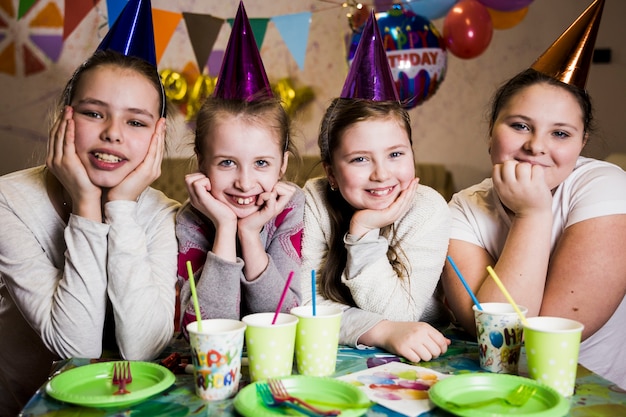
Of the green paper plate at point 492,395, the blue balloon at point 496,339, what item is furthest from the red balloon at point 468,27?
the green paper plate at point 492,395

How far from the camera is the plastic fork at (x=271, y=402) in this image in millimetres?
870

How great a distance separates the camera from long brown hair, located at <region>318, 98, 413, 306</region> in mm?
1482

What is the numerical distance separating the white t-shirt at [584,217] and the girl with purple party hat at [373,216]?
10 centimetres

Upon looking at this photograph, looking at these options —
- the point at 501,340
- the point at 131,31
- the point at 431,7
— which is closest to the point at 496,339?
the point at 501,340

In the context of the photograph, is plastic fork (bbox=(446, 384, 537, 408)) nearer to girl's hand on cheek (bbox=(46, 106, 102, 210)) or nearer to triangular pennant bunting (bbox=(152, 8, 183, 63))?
girl's hand on cheek (bbox=(46, 106, 102, 210))

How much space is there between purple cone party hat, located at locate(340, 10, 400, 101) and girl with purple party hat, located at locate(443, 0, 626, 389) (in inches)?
12.3

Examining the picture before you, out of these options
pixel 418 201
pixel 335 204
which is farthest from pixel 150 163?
pixel 418 201

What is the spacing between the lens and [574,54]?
5.19ft

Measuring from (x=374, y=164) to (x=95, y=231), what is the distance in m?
0.65

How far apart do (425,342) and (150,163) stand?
71 centimetres

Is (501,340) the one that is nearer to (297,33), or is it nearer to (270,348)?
(270,348)

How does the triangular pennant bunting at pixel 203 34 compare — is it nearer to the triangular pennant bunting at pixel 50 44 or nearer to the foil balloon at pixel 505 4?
the triangular pennant bunting at pixel 50 44

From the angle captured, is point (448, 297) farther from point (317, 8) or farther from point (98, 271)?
point (317, 8)

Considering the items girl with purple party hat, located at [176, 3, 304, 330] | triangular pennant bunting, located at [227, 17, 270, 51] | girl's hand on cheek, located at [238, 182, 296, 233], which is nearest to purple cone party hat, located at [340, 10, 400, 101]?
girl with purple party hat, located at [176, 3, 304, 330]
